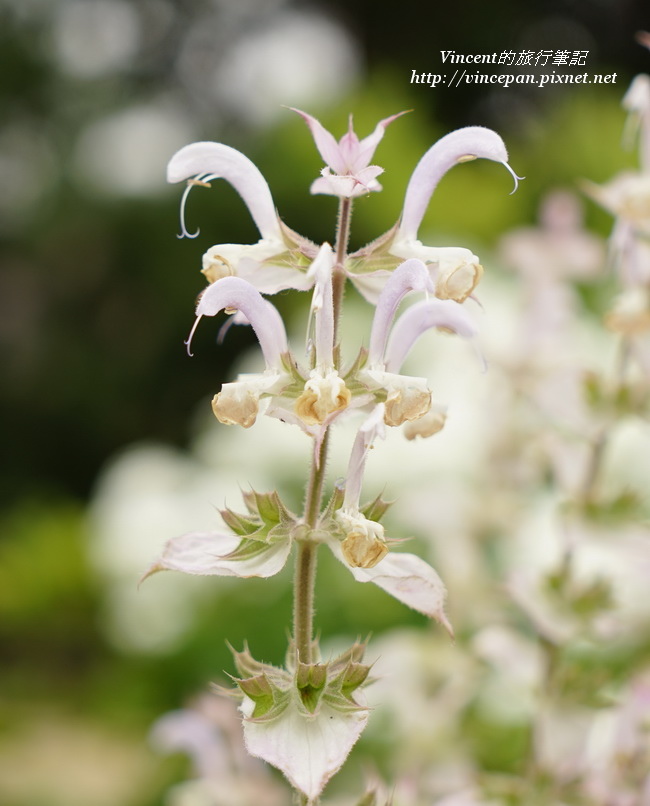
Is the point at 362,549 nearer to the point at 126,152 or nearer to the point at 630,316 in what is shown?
the point at 630,316

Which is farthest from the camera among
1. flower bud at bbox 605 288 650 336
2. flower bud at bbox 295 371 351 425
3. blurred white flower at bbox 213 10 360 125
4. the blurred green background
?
blurred white flower at bbox 213 10 360 125

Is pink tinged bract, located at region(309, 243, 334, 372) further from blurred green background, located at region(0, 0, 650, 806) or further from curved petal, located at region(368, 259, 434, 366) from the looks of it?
blurred green background, located at region(0, 0, 650, 806)

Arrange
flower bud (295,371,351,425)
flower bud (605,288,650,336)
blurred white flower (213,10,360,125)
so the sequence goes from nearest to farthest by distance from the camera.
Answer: flower bud (295,371,351,425) → flower bud (605,288,650,336) → blurred white flower (213,10,360,125)

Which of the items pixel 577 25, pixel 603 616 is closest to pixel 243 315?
pixel 603 616

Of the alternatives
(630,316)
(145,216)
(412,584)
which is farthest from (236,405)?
(145,216)

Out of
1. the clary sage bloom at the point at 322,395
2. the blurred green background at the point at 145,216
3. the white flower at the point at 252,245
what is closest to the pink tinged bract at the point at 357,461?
the clary sage bloom at the point at 322,395

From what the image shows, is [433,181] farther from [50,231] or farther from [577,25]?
[577,25]

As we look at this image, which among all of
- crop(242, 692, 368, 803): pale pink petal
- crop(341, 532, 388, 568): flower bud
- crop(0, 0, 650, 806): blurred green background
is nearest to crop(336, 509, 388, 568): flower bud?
crop(341, 532, 388, 568): flower bud
